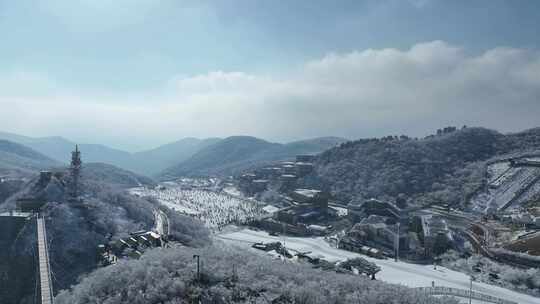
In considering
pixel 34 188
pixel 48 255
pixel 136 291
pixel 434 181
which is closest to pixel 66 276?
pixel 48 255

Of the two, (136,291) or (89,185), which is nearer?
(136,291)

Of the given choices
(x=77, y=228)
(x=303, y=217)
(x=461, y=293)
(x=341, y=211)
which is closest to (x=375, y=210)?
(x=341, y=211)

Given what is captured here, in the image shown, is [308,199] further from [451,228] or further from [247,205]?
[451,228]

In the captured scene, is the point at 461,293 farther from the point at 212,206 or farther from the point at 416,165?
the point at 212,206

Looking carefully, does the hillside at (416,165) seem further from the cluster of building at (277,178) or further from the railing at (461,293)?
the railing at (461,293)

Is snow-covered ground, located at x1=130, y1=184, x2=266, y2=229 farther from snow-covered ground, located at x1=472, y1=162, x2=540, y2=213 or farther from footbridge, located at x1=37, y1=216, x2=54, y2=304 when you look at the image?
snow-covered ground, located at x1=472, y1=162, x2=540, y2=213

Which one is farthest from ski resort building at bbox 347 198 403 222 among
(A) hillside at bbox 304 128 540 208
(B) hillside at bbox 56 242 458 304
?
(B) hillside at bbox 56 242 458 304

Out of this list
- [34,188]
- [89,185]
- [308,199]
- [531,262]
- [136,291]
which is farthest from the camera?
[308,199]
